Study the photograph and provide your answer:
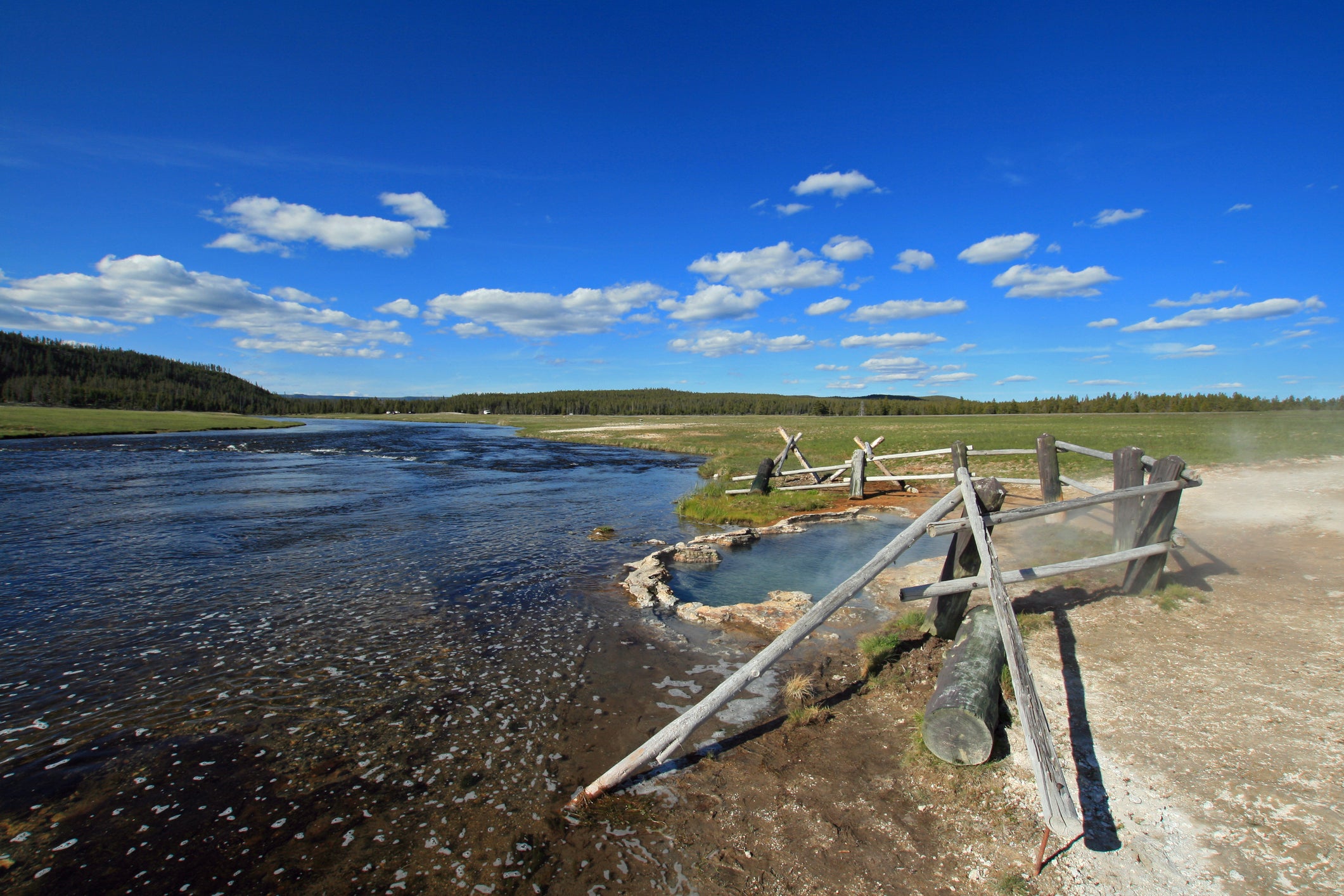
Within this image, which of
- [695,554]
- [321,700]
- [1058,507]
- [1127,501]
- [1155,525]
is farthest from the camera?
[695,554]

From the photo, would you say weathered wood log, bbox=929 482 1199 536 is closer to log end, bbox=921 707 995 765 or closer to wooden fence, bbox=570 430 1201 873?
wooden fence, bbox=570 430 1201 873

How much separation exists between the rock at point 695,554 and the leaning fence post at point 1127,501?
8.36 m

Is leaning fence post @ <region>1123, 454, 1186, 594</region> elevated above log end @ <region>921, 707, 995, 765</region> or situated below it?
above

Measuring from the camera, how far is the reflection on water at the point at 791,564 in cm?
1270

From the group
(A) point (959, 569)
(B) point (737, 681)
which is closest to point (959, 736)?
(B) point (737, 681)

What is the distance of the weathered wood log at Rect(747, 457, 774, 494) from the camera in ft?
77.4

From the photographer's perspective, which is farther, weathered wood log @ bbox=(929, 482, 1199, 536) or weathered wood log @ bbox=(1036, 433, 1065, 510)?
weathered wood log @ bbox=(1036, 433, 1065, 510)

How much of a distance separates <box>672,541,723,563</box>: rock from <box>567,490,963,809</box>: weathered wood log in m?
7.96

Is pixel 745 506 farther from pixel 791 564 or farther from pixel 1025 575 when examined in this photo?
pixel 1025 575

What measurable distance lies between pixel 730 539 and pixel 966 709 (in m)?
11.2

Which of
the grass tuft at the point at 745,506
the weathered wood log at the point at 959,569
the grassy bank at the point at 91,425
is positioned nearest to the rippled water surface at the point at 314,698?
the grass tuft at the point at 745,506

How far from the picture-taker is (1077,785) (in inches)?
209

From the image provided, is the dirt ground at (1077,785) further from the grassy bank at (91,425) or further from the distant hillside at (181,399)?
the distant hillside at (181,399)

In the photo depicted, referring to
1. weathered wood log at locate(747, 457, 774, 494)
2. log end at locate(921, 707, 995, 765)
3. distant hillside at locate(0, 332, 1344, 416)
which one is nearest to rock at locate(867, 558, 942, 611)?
log end at locate(921, 707, 995, 765)
